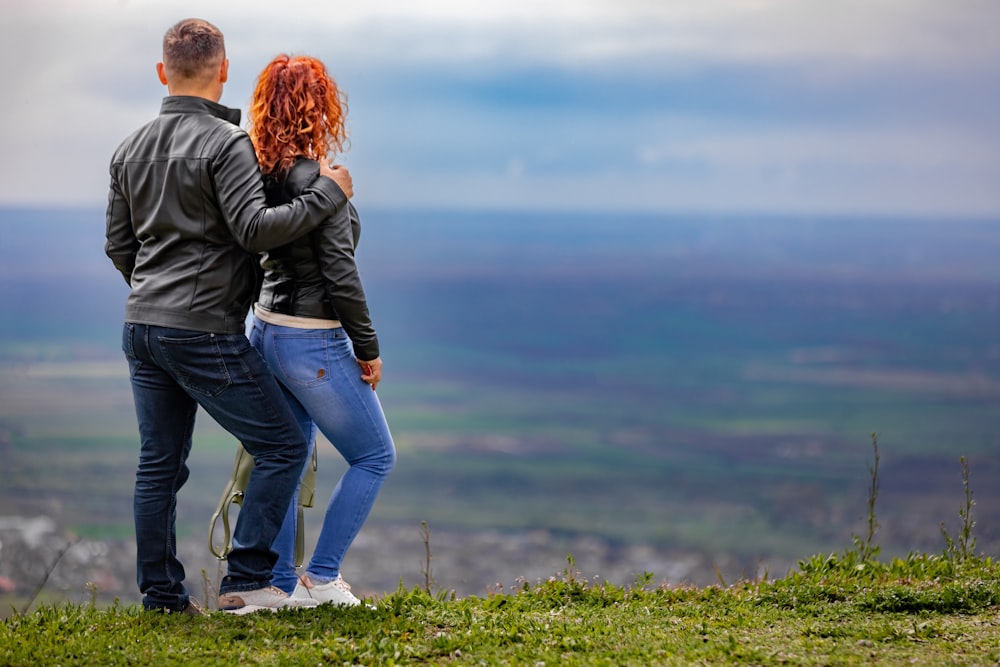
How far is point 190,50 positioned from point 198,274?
83 centimetres

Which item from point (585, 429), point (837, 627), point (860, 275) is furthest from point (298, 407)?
point (860, 275)

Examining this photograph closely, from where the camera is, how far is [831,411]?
274 feet

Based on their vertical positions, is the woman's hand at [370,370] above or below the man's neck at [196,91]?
below

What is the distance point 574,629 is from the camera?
4.45 m

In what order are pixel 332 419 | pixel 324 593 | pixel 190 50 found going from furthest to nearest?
pixel 324 593
pixel 332 419
pixel 190 50

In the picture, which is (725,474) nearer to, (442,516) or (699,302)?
(442,516)

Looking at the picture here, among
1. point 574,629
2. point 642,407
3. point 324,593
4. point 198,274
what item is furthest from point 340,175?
point 642,407

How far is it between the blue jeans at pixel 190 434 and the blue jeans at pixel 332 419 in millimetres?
100

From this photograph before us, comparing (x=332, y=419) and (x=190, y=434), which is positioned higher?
(x=332, y=419)

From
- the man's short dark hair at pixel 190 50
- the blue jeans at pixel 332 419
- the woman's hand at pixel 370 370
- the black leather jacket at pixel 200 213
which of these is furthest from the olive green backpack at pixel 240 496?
the man's short dark hair at pixel 190 50

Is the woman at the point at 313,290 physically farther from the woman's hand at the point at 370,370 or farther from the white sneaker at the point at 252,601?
the white sneaker at the point at 252,601

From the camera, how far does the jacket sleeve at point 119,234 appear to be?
14.1 ft

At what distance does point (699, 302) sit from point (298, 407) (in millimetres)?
118827

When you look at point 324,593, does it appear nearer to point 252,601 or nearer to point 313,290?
point 252,601
